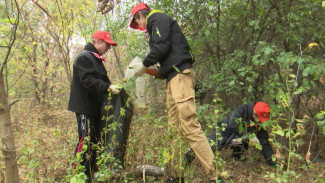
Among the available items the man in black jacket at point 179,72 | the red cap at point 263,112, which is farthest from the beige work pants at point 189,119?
the red cap at point 263,112

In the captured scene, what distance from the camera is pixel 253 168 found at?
3.16 meters

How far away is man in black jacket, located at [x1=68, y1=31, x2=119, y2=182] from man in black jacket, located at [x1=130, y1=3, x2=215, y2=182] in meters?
0.50

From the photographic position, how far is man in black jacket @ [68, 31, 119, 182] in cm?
263

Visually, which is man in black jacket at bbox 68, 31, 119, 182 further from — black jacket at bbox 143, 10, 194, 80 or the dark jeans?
black jacket at bbox 143, 10, 194, 80

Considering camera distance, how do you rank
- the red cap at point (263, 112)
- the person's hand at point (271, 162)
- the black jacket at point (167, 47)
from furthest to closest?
1. the person's hand at point (271, 162)
2. the red cap at point (263, 112)
3. the black jacket at point (167, 47)

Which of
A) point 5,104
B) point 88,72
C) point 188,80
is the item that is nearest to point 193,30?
point 188,80

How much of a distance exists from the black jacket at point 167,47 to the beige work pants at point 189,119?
104 millimetres

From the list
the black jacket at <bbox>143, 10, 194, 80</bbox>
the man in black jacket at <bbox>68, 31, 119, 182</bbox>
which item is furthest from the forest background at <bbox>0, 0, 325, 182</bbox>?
the black jacket at <bbox>143, 10, 194, 80</bbox>

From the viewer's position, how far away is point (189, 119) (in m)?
2.44

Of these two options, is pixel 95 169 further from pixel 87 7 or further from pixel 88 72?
pixel 87 7

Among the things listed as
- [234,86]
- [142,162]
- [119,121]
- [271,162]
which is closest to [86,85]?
[119,121]

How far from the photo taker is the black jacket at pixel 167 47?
8.14 feet

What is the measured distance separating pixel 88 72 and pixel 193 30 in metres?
2.35

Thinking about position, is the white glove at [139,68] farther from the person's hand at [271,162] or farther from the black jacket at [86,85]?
the person's hand at [271,162]
